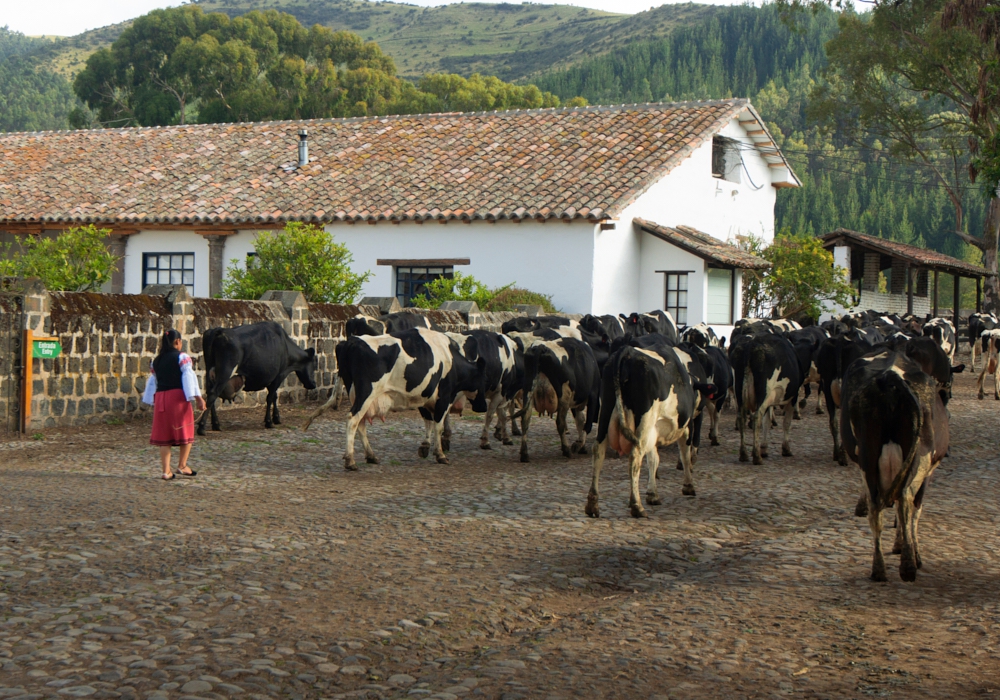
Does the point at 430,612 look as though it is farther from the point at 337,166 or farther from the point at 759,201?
the point at 759,201

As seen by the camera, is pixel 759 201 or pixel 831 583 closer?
pixel 831 583

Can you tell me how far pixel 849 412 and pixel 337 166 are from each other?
2540cm

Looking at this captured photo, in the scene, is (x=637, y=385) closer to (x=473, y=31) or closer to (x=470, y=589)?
(x=470, y=589)

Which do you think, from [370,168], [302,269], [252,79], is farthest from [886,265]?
[252,79]

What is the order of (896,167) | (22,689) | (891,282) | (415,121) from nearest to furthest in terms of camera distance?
(22,689)
(415,121)
(891,282)
(896,167)

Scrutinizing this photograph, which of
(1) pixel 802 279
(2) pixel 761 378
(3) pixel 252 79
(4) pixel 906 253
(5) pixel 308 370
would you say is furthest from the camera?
(3) pixel 252 79

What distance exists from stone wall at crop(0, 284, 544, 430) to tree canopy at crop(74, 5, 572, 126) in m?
38.9

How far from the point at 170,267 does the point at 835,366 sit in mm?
21635

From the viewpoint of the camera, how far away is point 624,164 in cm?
2767

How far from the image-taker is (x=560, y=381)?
1266 centimetres

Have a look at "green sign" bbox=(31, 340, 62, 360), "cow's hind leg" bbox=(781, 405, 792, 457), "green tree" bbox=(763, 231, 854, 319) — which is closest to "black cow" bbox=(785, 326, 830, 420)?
"cow's hind leg" bbox=(781, 405, 792, 457)

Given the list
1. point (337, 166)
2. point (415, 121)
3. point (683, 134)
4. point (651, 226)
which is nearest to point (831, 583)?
point (651, 226)

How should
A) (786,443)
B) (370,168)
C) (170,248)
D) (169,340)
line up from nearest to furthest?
(169,340) < (786,443) < (170,248) < (370,168)

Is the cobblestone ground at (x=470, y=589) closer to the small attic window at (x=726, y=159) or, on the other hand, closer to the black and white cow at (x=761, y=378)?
the black and white cow at (x=761, y=378)
